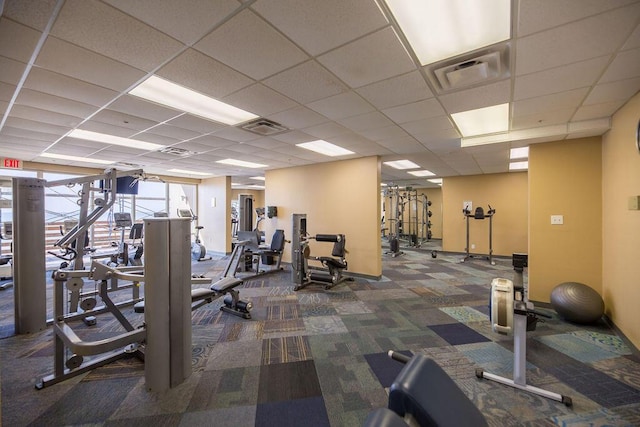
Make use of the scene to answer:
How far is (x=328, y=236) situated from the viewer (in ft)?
17.7

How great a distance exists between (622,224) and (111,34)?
530 centimetres

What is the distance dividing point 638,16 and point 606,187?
9.16ft

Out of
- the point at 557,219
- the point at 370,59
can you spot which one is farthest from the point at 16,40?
the point at 557,219

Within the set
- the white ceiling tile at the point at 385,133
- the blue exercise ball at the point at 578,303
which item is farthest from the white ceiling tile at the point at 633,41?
the blue exercise ball at the point at 578,303

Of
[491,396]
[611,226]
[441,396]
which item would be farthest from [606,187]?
[441,396]

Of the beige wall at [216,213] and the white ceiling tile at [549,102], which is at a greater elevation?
the white ceiling tile at [549,102]

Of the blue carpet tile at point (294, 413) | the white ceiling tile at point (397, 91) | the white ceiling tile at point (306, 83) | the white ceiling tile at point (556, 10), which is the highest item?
the white ceiling tile at point (306, 83)

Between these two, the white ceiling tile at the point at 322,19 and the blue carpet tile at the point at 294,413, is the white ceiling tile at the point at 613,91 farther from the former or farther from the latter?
the blue carpet tile at the point at 294,413

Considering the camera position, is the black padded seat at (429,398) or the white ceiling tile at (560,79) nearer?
the black padded seat at (429,398)

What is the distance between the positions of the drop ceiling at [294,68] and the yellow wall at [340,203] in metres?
1.67

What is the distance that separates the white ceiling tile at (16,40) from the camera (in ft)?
5.79

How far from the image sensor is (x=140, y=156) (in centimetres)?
577

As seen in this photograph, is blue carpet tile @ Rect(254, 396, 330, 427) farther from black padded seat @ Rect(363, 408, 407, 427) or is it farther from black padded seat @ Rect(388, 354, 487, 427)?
black padded seat @ Rect(363, 408, 407, 427)

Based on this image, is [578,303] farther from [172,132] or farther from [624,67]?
[172,132]
